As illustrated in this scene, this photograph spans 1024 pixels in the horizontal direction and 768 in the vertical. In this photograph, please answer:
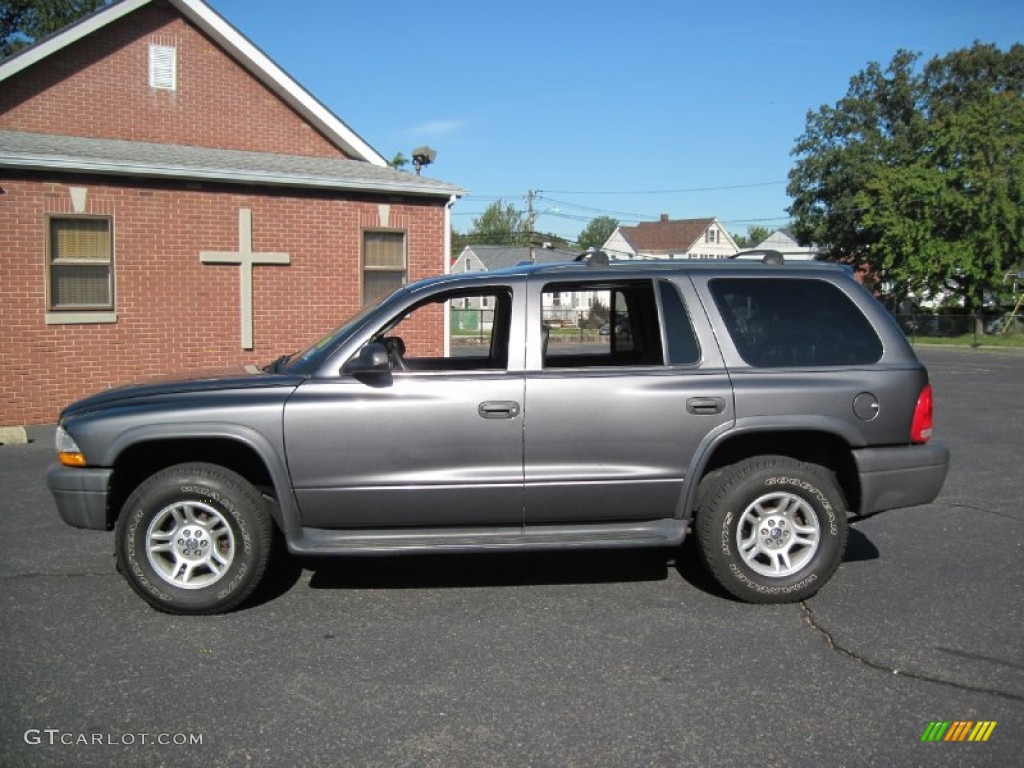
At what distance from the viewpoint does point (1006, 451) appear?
32.1 ft

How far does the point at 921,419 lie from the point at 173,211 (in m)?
10.5

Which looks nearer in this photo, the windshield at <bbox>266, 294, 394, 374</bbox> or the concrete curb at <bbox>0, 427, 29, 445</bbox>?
the windshield at <bbox>266, 294, 394, 374</bbox>

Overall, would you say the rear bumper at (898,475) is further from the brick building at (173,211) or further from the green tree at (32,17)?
the green tree at (32,17)

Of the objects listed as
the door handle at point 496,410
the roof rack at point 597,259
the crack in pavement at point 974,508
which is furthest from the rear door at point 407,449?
the crack in pavement at point 974,508

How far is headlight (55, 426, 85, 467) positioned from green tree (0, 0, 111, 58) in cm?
3830

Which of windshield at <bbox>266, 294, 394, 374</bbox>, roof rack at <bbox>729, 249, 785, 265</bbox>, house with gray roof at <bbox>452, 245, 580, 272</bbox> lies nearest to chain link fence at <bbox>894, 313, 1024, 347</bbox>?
house with gray roof at <bbox>452, 245, 580, 272</bbox>

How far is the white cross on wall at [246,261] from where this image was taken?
12.9 m

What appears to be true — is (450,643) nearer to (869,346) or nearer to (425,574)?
(425,574)

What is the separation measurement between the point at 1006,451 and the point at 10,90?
14264 millimetres

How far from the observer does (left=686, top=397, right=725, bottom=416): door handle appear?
15.9 ft

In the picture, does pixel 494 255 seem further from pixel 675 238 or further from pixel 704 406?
pixel 704 406

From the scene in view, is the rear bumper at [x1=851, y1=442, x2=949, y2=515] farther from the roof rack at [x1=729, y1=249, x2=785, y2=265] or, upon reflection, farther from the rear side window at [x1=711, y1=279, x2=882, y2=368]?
the roof rack at [x1=729, y1=249, x2=785, y2=265]

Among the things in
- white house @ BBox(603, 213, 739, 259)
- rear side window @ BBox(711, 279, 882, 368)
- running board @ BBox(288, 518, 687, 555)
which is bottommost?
running board @ BBox(288, 518, 687, 555)

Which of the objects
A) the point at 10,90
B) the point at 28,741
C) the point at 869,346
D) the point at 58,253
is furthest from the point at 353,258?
the point at 28,741
